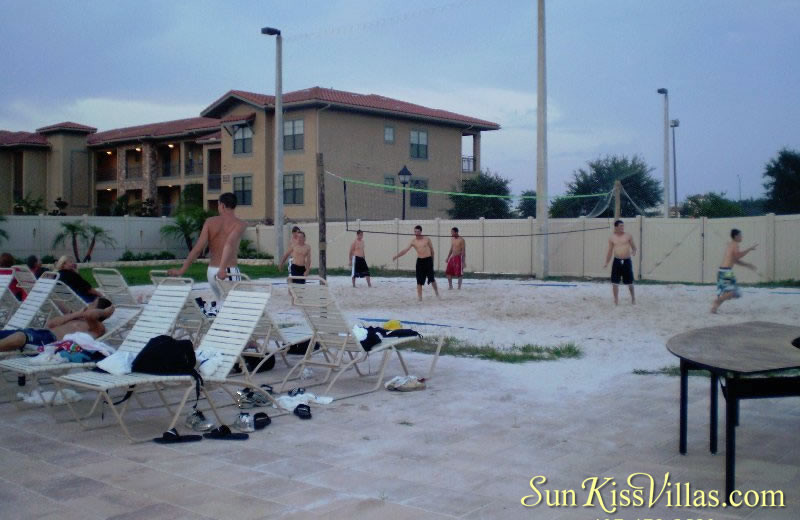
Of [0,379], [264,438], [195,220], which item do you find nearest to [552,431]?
[264,438]

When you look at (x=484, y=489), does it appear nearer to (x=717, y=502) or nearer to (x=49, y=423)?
(x=717, y=502)

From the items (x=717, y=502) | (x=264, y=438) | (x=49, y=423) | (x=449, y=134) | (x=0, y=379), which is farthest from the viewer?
(x=449, y=134)

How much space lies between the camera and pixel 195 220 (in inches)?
1430

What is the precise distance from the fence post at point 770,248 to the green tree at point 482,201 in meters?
16.1

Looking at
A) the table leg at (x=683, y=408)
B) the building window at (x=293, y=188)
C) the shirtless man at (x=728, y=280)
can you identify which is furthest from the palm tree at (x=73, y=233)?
the table leg at (x=683, y=408)

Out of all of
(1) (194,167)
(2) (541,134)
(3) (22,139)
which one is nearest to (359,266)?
(2) (541,134)

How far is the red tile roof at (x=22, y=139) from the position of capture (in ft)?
159

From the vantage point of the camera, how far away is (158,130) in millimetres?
46750

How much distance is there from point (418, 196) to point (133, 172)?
66.3 ft

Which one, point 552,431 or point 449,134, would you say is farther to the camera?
point 449,134

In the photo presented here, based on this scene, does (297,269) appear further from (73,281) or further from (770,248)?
(770,248)

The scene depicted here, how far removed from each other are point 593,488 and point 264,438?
93.9 inches

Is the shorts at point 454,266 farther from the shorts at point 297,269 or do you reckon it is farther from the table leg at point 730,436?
the table leg at point 730,436

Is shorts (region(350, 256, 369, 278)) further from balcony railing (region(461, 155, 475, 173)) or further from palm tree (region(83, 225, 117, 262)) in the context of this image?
balcony railing (region(461, 155, 475, 173))
